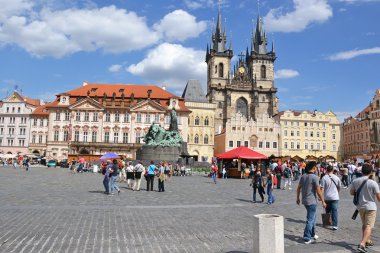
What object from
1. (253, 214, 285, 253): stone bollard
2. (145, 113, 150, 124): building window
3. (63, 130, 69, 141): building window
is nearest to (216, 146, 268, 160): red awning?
(253, 214, 285, 253): stone bollard

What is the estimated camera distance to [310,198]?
6852mm

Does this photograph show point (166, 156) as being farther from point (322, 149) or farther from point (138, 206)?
point (322, 149)

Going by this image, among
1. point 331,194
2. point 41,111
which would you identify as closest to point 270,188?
point 331,194

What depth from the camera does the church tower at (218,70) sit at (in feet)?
279

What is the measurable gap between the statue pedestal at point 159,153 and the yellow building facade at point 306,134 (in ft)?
162

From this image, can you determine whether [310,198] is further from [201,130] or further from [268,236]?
[201,130]

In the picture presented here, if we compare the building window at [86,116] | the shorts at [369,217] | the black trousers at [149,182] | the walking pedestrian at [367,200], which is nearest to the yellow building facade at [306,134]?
the building window at [86,116]

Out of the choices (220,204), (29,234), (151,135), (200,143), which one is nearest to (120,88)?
(200,143)

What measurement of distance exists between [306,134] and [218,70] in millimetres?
27175

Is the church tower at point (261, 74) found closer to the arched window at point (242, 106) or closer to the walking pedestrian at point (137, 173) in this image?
the arched window at point (242, 106)

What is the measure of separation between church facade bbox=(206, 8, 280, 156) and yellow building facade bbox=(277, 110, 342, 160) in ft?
9.84

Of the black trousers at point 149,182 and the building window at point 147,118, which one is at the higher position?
the building window at point 147,118

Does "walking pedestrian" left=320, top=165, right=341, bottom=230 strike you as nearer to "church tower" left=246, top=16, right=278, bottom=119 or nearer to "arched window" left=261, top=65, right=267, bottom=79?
"church tower" left=246, top=16, right=278, bottom=119

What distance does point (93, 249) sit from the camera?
5863 mm
